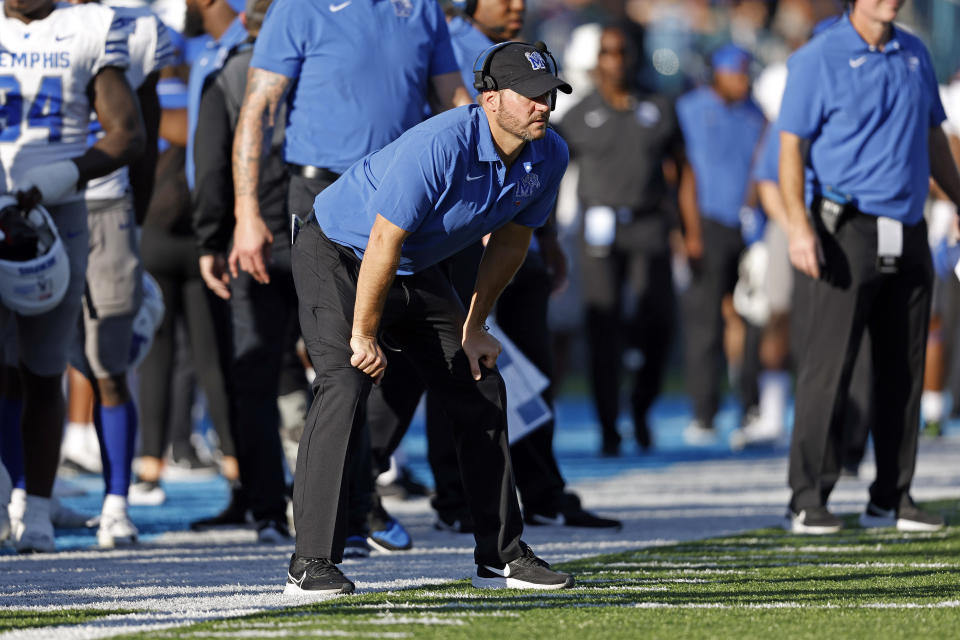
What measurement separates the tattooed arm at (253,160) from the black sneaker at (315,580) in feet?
4.55

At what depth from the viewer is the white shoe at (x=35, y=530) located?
6.41m

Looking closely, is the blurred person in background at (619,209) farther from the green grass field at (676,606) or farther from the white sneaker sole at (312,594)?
the white sneaker sole at (312,594)

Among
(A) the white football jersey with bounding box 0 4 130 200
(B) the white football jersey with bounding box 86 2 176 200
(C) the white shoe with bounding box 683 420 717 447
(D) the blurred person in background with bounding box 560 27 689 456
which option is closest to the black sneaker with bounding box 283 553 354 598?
(A) the white football jersey with bounding box 0 4 130 200

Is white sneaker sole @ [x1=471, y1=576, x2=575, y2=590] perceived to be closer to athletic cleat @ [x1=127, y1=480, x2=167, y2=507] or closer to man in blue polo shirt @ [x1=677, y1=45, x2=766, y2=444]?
athletic cleat @ [x1=127, y1=480, x2=167, y2=507]

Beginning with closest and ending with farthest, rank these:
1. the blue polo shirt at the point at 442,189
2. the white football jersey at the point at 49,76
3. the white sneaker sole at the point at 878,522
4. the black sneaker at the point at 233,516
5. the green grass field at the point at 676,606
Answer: the green grass field at the point at 676,606
the blue polo shirt at the point at 442,189
the white football jersey at the point at 49,76
the white sneaker sole at the point at 878,522
the black sneaker at the point at 233,516

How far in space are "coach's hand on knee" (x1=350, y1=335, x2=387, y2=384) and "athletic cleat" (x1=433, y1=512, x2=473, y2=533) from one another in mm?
2078

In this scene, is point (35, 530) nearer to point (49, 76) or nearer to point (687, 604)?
point (49, 76)

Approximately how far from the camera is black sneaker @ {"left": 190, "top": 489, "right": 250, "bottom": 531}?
7402 mm

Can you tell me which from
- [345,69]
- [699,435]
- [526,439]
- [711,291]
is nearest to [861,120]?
[526,439]

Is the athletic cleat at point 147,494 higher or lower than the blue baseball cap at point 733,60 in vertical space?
lower

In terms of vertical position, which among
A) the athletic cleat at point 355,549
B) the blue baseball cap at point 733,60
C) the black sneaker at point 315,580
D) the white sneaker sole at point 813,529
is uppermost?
the blue baseball cap at point 733,60

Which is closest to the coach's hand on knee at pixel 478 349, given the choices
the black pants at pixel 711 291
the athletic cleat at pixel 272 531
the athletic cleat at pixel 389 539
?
the athletic cleat at pixel 389 539

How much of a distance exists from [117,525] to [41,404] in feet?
1.85

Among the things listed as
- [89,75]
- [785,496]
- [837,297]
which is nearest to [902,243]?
[837,297]
